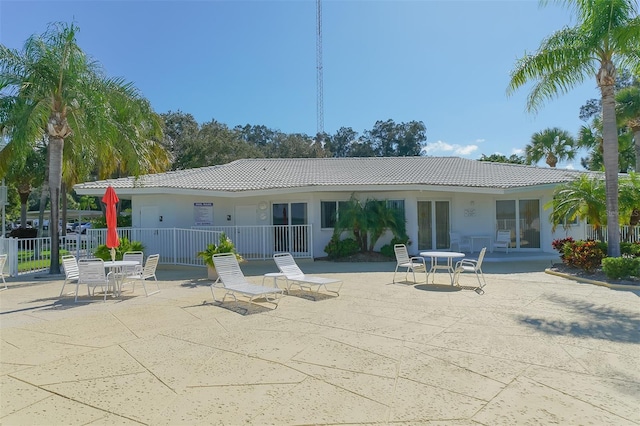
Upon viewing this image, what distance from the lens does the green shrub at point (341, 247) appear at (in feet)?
53.5

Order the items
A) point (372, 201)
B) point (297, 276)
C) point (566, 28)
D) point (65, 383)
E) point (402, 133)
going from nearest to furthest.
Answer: point (65, 383) → point (297, 276) → point (566, 28) → point (372, 201) → point (402, 133)

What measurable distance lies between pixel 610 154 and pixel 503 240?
6.70 metres

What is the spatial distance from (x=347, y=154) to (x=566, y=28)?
44.8 m

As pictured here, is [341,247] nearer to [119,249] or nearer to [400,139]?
[119,249]

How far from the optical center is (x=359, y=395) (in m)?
4.11

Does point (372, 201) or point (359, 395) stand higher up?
point (372, 201)

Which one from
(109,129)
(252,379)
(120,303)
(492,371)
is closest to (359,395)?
(252,379)

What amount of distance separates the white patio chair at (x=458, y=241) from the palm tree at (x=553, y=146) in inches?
607

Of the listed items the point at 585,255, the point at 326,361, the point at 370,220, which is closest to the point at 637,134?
the point at 585,255

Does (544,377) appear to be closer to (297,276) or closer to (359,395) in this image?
(359,395)

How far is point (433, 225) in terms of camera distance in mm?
17828

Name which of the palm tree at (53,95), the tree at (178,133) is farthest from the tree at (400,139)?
the palm tree at (53,95)

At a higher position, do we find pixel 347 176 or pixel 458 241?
pixel 347 176

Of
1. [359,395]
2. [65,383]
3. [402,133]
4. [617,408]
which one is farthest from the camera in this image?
[402,133]
